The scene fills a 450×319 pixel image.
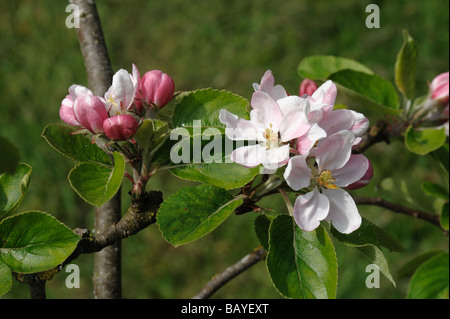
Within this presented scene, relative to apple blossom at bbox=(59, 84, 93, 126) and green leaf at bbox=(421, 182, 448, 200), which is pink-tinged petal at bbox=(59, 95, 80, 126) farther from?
green leaf at bbox=(421, 182, 448, 200)

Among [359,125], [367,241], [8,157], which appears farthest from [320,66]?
[8,157]

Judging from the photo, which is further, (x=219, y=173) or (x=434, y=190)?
(x=434, y=190)

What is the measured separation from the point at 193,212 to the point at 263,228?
0.13m

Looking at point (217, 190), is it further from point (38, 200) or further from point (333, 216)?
point (38, 200)

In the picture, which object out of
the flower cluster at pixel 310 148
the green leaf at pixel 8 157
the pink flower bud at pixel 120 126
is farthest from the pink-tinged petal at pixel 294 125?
the green leaf at pixel 8 157

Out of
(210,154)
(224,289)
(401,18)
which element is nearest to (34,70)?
(224,289)

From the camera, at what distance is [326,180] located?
2.77 ft

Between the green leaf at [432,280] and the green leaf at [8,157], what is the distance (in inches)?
40.0

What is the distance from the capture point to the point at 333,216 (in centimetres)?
83

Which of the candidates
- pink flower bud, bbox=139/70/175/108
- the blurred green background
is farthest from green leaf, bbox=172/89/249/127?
the blurred green background

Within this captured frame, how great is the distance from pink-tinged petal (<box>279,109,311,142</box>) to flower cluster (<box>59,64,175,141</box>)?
0.21 m

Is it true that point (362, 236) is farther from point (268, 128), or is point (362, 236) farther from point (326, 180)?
point (268, 128)

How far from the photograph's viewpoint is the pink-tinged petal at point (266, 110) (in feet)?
2.78

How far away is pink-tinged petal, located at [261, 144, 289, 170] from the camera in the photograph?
80cm
